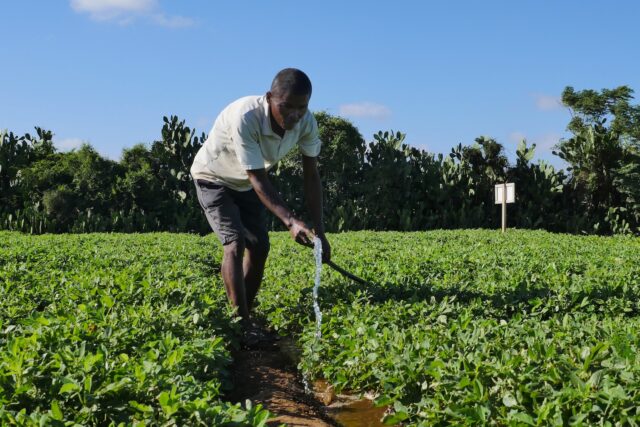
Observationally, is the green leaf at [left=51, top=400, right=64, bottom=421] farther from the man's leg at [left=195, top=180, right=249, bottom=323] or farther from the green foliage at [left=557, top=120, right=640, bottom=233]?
the green foliage at [left=557, top=120, right=640, bottom=233]

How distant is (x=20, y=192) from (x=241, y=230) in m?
18.4

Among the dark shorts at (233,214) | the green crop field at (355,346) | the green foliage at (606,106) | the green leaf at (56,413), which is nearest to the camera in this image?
the green leaf at (56,413)

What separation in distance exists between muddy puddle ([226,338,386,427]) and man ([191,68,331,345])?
332 millimetres

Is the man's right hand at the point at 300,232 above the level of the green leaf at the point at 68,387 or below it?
above

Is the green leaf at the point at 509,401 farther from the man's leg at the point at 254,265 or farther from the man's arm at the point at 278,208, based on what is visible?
the man's leg at the point at 254,265

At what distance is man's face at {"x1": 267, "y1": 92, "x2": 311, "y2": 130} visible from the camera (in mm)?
4812

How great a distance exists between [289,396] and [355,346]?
0.53 m

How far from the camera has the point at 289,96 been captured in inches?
188

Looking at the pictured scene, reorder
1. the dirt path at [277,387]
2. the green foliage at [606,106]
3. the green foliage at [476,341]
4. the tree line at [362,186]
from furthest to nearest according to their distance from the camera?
the green foliage at [606,106]
the tree line at [362,186]
the dirt path at [277,387]
the green foliage at [476,341]

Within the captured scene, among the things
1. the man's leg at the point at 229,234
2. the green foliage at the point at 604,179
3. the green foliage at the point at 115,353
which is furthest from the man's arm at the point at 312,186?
the green foliage at the point at 604,179

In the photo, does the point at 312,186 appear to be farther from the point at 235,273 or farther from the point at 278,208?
the point at 235,273

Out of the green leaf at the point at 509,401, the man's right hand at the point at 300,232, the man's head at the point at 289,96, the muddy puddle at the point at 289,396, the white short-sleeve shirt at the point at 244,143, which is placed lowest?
the muddy puddle at the point at 289,396

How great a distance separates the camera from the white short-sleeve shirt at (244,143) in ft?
16.6

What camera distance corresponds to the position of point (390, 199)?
2148 cm
